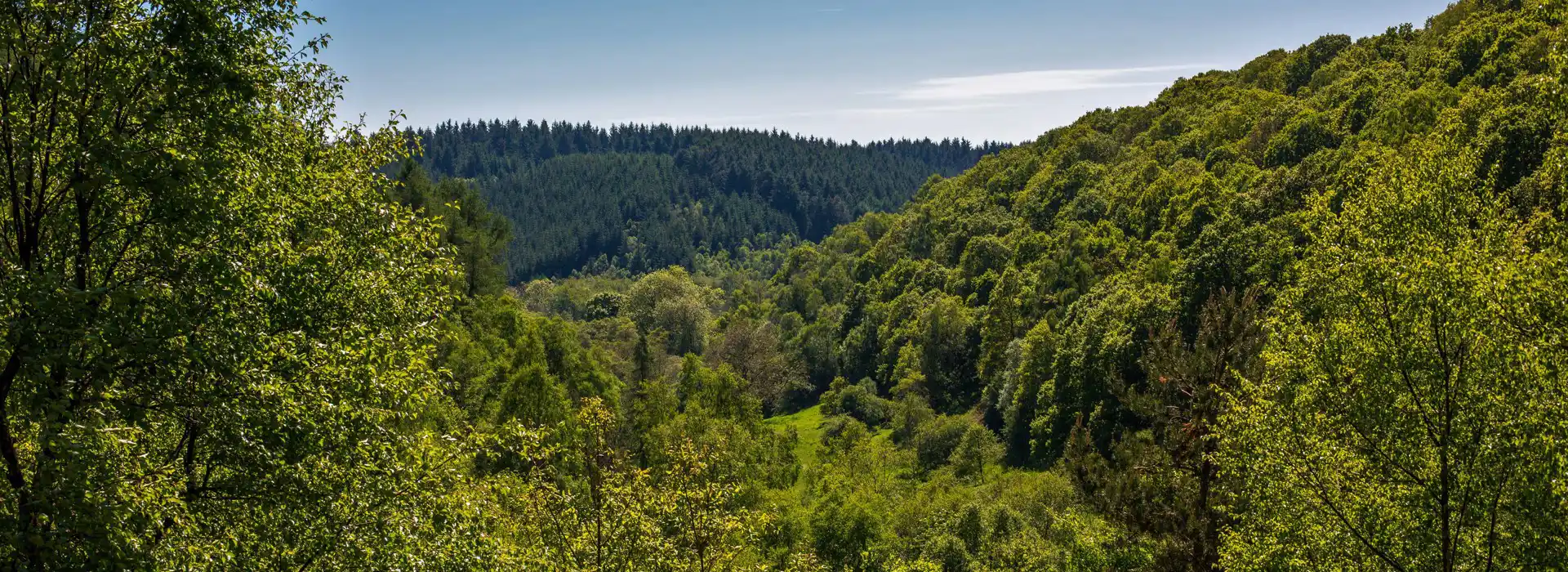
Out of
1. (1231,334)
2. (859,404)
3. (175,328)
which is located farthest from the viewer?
(859,404)

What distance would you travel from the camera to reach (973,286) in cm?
10069

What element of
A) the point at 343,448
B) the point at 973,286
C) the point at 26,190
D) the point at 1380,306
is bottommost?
the point at 973,286

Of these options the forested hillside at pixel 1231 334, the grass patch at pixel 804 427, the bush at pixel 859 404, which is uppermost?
the forested hillside at pixel 1231 334

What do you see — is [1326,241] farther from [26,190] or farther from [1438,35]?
[1438,35]

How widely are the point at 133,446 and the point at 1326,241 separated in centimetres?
1875

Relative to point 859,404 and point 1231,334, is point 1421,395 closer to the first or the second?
point 1231,334

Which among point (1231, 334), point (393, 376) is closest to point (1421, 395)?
point (1231, 334)

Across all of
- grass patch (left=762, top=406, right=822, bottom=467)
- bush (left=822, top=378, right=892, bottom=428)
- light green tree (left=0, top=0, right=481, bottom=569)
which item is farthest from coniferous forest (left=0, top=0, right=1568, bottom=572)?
bush (left=822, top=378, right=892, bottom=428)

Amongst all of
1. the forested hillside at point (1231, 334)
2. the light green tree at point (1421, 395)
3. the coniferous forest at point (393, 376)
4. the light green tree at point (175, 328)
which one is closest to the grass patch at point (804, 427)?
the forested hillside at point (1231, 334)

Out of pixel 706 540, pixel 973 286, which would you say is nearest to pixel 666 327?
pixel 973 286

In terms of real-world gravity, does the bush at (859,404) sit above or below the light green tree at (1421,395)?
below

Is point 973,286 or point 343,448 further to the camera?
point 973,286

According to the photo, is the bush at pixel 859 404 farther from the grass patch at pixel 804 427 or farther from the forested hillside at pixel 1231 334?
the grass patch at pixel 804 427

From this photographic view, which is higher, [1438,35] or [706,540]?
[1438,35]
